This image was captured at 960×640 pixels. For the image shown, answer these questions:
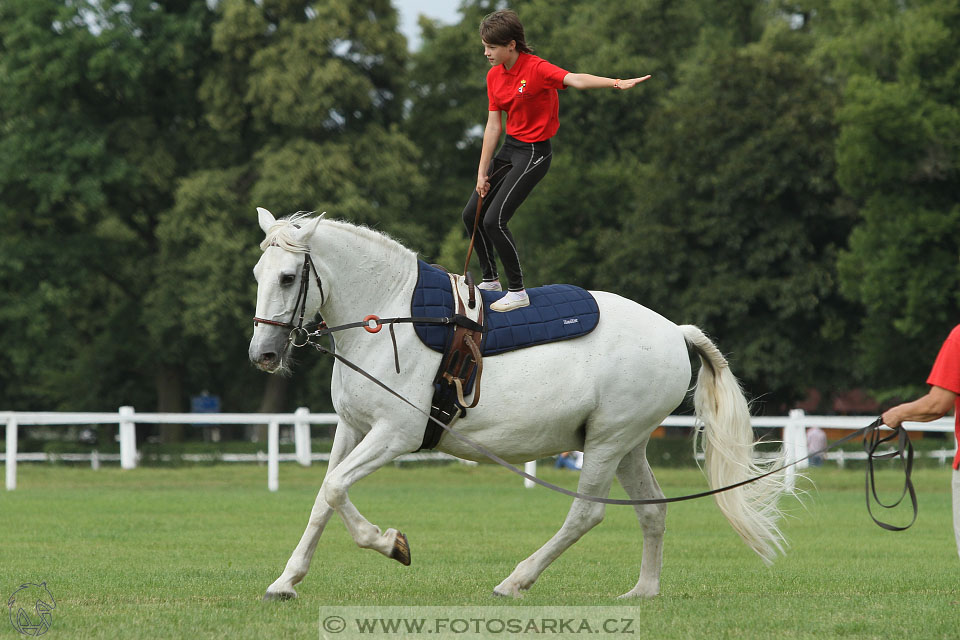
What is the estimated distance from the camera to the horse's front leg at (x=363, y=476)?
7180 mm

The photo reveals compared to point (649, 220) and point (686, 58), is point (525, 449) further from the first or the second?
point (686, 58)

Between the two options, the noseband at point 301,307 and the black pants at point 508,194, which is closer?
the noseband at point 301,307

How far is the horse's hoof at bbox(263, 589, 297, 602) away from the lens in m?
7.38

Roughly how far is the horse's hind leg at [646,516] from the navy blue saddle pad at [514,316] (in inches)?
44.3

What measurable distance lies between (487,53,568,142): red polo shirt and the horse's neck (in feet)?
3.82

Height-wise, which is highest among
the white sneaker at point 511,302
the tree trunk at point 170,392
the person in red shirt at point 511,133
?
the person in red shirt at point 511,133

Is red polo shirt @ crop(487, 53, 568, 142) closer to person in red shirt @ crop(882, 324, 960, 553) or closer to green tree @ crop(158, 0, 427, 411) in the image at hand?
person in red shirt @ crop(882, 324, 960, 553)

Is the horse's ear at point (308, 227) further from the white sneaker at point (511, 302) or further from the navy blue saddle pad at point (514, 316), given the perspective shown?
the white sneaker at point (511, 302)

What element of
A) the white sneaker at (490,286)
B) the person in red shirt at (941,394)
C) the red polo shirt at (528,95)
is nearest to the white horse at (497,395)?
the white sneaker at (490,286)

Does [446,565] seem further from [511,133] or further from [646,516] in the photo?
[511,133]

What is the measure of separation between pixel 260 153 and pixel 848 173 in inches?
689

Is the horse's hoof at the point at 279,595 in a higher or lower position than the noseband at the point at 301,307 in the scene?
lower

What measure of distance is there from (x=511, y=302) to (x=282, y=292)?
Result: 1571 mm

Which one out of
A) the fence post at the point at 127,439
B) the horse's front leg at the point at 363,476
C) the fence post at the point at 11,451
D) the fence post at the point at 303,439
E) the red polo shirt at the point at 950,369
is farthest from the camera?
the fence post at the point at 303,439
